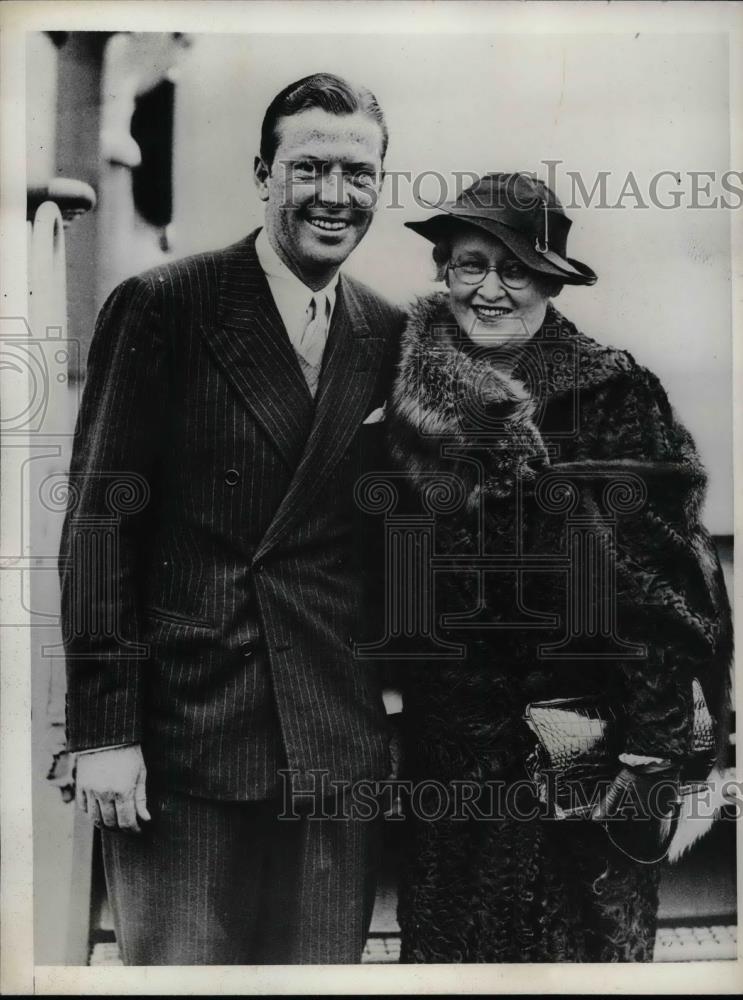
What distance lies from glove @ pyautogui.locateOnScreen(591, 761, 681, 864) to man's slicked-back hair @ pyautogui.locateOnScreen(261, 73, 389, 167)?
1.70 m

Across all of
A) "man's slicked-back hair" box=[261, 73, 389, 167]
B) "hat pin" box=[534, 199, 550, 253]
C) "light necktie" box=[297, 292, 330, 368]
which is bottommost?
"light necktie" box=[297, 292, 330, 368]

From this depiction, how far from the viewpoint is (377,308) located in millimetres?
2289

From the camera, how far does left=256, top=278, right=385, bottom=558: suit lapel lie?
2.21 meters

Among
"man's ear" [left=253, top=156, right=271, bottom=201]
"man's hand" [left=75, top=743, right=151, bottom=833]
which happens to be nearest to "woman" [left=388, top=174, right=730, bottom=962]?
"man's ear" [left=253, top=156, right=271, bottom=201]

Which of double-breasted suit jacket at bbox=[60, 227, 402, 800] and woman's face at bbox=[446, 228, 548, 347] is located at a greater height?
woman's face at bbox=[446, 228, 548, 347]

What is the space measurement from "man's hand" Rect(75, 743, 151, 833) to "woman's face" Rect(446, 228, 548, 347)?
134cm

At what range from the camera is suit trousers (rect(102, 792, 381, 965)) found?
2229 mm

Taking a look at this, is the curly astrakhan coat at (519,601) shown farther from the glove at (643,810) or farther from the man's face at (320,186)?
the man's face at (320,186)

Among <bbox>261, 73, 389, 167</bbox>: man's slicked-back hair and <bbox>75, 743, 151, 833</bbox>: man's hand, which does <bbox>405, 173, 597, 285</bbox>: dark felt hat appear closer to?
<bbox>261, 73, 389, 167</bbox>: man's slicked-back hair

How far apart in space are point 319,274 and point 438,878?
5.07 feet

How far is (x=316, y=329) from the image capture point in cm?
227

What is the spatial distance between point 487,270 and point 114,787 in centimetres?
159

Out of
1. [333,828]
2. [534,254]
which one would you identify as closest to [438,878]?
[333,828]

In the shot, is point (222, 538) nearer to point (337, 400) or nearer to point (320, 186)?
point (337, 400)
